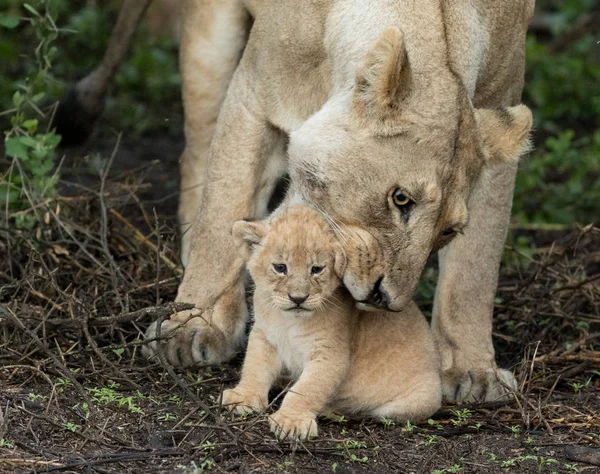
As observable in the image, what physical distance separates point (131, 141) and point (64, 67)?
1.14 meters

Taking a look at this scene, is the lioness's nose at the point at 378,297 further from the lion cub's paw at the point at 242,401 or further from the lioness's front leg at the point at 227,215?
the lioness's front leg at the point at 227,215

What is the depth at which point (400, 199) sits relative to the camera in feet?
13.3

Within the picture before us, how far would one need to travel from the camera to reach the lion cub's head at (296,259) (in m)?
3.95

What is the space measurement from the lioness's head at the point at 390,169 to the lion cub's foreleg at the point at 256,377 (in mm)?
392

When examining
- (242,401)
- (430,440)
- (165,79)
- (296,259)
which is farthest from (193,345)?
(165,79)

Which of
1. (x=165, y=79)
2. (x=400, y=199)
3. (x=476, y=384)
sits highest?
(x=400, y=199)

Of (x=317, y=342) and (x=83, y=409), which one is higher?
(x=317, y=342)

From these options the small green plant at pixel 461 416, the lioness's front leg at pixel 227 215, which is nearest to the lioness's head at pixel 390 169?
the small green plant at pixel 461 416

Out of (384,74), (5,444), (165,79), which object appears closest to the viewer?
(5,444)

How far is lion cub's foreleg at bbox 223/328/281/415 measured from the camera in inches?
161

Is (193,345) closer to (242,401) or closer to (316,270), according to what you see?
(242,401)

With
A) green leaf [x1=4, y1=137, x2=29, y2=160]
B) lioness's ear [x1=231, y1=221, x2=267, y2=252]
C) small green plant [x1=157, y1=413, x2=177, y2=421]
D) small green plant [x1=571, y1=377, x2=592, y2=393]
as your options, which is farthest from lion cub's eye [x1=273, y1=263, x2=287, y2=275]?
green leaf [x1=4, y1=137, x2=29, y2=160]

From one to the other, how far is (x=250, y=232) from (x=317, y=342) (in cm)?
44

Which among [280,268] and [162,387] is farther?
[162,387]
